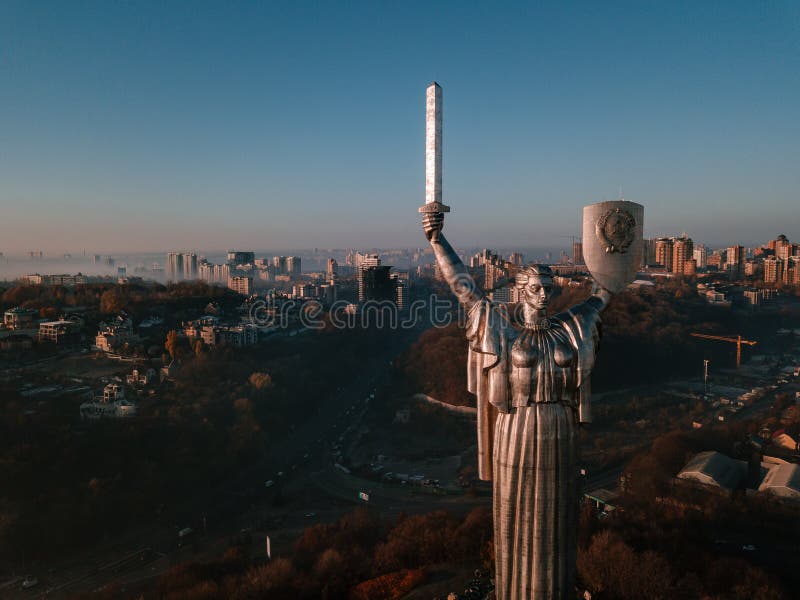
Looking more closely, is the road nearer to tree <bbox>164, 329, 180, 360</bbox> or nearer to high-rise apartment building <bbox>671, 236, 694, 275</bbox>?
tree <bbox>164, 329, 180, 360</bbox>

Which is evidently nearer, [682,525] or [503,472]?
[503,472]

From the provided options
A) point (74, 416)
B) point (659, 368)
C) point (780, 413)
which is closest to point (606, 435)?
point (780, 413)

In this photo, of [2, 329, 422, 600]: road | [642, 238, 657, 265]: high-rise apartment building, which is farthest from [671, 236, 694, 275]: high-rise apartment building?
[642, 238, 657, 265]: high-rise apartment building

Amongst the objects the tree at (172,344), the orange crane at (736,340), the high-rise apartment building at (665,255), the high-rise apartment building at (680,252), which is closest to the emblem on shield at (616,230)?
the tree at (172,344)

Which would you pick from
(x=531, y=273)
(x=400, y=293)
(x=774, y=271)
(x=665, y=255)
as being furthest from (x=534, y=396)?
(x=665, y=255)

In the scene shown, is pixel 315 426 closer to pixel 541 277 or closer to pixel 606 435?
pixel 606 435

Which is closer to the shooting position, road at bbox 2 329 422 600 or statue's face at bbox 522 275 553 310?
statue's face at bbox 522 275 553 310

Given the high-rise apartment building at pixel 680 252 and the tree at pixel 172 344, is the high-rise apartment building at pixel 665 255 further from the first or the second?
the tree at pixel 172 344
